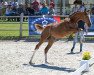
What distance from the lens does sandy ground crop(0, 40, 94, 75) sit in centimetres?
957

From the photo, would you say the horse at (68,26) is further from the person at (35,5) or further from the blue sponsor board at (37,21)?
the person at (35,5)

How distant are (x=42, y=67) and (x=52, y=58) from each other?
1770 mm

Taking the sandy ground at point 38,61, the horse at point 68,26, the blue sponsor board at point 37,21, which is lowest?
the sandy ground at point 38,61

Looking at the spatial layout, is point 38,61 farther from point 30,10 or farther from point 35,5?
point 35,5

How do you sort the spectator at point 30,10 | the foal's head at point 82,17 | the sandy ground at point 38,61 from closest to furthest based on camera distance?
the sandy ground at point 38,61 → the foal's head at point 82,17 → the spectator at point 30,10

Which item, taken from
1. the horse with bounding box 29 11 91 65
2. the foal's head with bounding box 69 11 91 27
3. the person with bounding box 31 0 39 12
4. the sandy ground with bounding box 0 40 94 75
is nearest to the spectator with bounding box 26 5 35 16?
the person with bounding box 31 0 39 12

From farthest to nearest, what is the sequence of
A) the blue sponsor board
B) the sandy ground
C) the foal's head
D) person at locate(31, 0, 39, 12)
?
1. person at locate(31, 0, 39, 12)
2. the blue sponsor board
3. the foal's head
4. the sandy ground

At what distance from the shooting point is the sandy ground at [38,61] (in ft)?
31.4

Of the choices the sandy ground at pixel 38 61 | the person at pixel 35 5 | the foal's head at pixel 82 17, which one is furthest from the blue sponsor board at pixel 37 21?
the person at pixel 35 5

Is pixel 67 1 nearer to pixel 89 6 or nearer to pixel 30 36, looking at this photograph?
pixel 89 6

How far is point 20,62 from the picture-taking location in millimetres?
11117

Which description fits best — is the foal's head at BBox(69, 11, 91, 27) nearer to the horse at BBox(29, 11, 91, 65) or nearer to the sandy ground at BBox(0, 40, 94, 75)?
the horse at BBox(29, 11, 91, 65)

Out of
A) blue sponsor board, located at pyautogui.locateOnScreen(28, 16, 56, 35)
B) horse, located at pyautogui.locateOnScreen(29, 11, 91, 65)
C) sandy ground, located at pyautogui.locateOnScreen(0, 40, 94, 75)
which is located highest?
horse, located at pyautogui.locateOnScreen(29, 11, 91, 65)

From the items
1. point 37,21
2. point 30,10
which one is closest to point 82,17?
point 37,21
